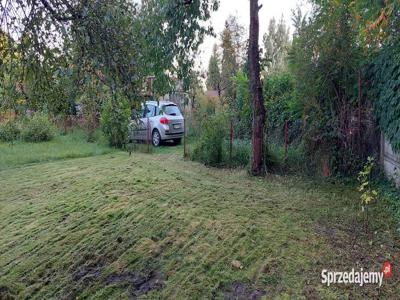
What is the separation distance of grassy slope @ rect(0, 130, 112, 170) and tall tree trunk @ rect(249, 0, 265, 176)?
5381mm

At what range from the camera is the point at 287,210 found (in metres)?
5.25

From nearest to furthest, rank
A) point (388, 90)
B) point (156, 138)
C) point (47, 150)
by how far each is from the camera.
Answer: point (388, 90) < point (47, 150) < point (156, 138)

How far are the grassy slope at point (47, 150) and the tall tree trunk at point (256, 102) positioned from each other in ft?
17.7

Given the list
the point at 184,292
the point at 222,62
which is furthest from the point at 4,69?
the point at 222,62

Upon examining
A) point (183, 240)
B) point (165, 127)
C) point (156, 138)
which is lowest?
point (183, 240)

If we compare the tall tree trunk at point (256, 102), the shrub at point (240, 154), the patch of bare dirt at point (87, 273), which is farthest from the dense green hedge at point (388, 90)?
the patch of bare dirt at point (87, 273)

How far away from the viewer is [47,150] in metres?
11.3

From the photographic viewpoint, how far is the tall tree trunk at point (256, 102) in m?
7.46

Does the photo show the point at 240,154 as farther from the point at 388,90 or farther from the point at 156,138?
the point at 156,138

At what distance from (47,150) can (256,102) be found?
695cm

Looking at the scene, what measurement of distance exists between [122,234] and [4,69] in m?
2.47

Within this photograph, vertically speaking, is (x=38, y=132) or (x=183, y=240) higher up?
(x=38, y=132)

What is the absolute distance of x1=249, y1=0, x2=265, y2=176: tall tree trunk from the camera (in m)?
7.46

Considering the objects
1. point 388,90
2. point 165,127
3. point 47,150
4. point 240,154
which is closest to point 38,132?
point 47,150
